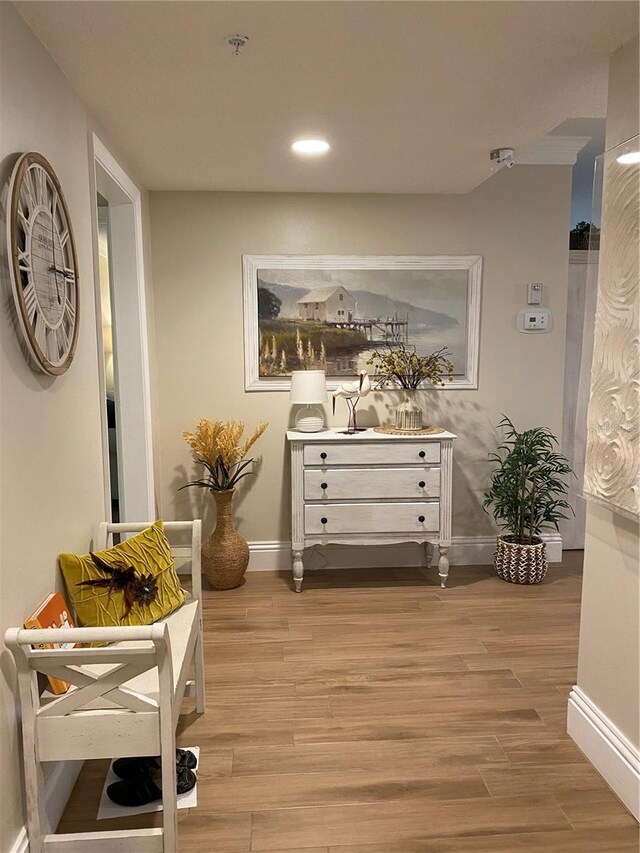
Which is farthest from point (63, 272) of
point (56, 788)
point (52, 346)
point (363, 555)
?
point (363, 555)

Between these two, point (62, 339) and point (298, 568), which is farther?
point (298, 568)

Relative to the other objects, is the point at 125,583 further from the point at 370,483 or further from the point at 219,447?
the point at 370,483

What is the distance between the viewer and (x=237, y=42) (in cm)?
197

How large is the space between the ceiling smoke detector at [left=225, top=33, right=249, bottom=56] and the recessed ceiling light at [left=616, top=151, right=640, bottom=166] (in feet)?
3.75

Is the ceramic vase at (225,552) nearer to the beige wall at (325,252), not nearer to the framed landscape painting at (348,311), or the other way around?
the beige wall at (325,252)

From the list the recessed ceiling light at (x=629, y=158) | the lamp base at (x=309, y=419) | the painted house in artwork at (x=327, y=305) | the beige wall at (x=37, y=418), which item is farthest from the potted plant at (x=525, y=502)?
the beige wall at (x=37, y=418)

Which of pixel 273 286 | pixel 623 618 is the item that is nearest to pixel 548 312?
pixel 273 286

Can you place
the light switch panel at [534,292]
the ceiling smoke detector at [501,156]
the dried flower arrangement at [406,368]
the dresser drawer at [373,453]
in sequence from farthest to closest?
1. the light switch panel at [534,292]
2. the dried flower arrangement at [406,368]
3. the dresser drawer at [373,453]
4. the ceiling smoke detector at [501,156]

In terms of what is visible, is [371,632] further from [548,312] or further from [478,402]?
[548,312]

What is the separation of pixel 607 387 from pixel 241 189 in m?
2.60

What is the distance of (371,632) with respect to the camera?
10.9 feet

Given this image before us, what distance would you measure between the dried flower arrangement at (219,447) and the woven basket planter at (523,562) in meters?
1.63

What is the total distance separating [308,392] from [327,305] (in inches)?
23.3

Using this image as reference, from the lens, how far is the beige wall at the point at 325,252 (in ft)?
13.2
